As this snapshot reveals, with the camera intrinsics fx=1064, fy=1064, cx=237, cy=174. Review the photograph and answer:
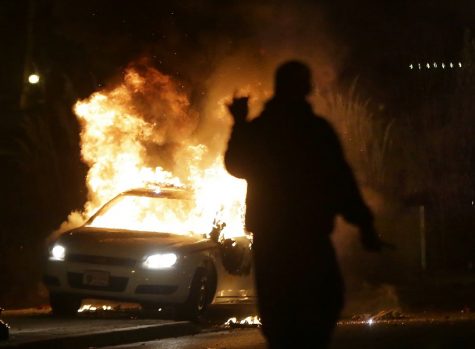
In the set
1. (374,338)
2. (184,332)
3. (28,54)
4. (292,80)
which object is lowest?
(374,338)

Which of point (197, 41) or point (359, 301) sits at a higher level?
point (197, 41)

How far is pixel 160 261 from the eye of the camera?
40.7ft

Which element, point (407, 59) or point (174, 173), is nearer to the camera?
point (174, 173)

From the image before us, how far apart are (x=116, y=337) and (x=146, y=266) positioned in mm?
1530

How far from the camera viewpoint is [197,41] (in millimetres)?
19594

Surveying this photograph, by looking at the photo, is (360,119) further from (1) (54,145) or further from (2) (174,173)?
(2) (174,173)

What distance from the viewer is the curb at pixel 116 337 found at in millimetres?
9977

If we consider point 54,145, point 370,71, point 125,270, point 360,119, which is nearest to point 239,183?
point 125,270

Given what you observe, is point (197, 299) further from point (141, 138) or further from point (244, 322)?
point (141, 138)

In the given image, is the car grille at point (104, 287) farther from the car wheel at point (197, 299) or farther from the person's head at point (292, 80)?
the person's head at point (292, 80)

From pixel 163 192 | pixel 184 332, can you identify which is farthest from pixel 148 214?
pixel 184 332

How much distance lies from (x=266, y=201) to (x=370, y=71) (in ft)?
88.9

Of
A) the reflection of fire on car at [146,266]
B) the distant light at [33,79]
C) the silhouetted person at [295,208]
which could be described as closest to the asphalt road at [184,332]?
the reflection of fire on car at [146,266]

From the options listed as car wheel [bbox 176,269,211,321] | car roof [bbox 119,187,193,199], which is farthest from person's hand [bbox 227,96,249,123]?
car roof [bbox 119,187,193,199]
